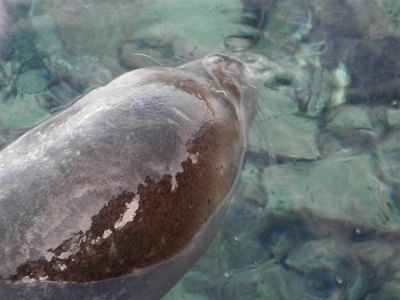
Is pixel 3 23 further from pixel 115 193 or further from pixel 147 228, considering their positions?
pixel 147 228

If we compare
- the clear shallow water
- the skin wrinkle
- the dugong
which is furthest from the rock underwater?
A: the skin wrinkle

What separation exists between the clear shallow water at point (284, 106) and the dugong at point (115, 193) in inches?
Result: 25.4

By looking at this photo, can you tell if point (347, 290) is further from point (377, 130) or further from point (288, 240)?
point (377, 130)

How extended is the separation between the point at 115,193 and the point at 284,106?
2.55 m

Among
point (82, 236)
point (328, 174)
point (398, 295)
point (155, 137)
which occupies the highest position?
point (155, 137)

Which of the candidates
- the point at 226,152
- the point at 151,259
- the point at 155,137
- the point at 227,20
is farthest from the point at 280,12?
the point at 151,259

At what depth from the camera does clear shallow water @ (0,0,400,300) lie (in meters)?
4.47

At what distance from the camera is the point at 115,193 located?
11.4 ft

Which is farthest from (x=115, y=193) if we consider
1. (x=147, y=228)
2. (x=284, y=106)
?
(x=284, y=106)

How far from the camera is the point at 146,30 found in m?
6.24

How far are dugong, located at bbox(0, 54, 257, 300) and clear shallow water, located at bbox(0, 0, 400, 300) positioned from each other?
64 cm

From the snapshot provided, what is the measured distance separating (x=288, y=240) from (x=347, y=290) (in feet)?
1.98

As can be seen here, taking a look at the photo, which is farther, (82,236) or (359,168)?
(359,168)

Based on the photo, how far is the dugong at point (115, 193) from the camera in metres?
3.30
